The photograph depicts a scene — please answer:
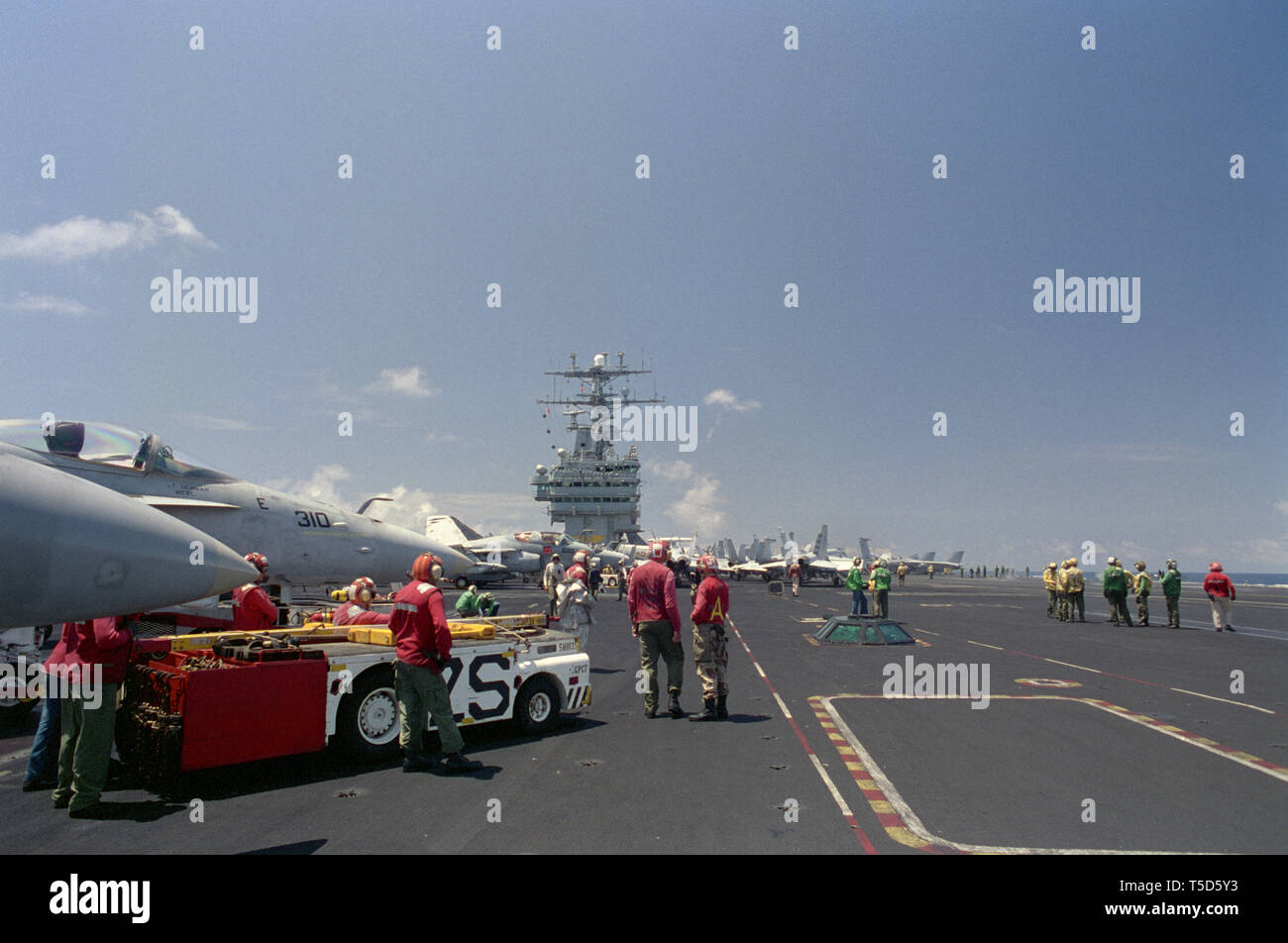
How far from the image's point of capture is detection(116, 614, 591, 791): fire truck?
5574mm

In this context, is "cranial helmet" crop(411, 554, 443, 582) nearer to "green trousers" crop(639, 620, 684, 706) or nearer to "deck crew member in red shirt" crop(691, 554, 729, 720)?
"green trousers" crop(639, 620, 684, 706)

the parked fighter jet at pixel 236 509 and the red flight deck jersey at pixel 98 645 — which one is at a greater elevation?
the parked fighter jet at pixel 236 509

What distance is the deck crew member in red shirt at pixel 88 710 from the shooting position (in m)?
5.38

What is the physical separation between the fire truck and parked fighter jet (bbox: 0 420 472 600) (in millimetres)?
2195

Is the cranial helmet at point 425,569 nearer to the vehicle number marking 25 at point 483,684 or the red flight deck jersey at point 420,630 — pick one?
the red flight deck jersey at point 420,630

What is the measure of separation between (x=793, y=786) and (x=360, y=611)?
5.73 m

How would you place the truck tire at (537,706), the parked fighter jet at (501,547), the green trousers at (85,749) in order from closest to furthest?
the green trousers at (85,749), the truck tire at (537,706), the parked fighter jet at (501,547)

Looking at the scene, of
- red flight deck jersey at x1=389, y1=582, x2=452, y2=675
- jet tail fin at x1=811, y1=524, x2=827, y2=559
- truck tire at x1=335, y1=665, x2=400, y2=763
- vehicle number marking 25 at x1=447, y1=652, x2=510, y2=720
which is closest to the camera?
red flight deck jersey at x1=389, y1=582, x2=452, y2=675

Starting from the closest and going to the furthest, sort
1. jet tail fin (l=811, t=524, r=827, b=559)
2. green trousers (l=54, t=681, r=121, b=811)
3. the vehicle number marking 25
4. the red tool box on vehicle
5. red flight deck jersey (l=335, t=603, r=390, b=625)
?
green trousers (l=54, t=681, r=121, b=811), the red tool box on vehicle, the vehicle number marking 25, red flight deck jersey (l=335, t=603, r=390, b=625), jet tail fin (l=811, t=524, r=827, b=559)

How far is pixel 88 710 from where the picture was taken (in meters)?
5.48

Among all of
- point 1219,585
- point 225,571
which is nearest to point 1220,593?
point 1219,585

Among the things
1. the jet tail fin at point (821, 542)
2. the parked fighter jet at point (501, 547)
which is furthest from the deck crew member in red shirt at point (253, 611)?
the jet tail fin at point (821, 542)

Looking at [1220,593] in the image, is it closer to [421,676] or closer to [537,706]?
[537,706]

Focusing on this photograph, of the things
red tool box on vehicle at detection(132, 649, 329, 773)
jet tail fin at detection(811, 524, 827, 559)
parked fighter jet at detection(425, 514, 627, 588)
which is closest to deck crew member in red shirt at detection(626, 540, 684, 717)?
red tool box on vehicle at detection(132, 649, 329, 773)
